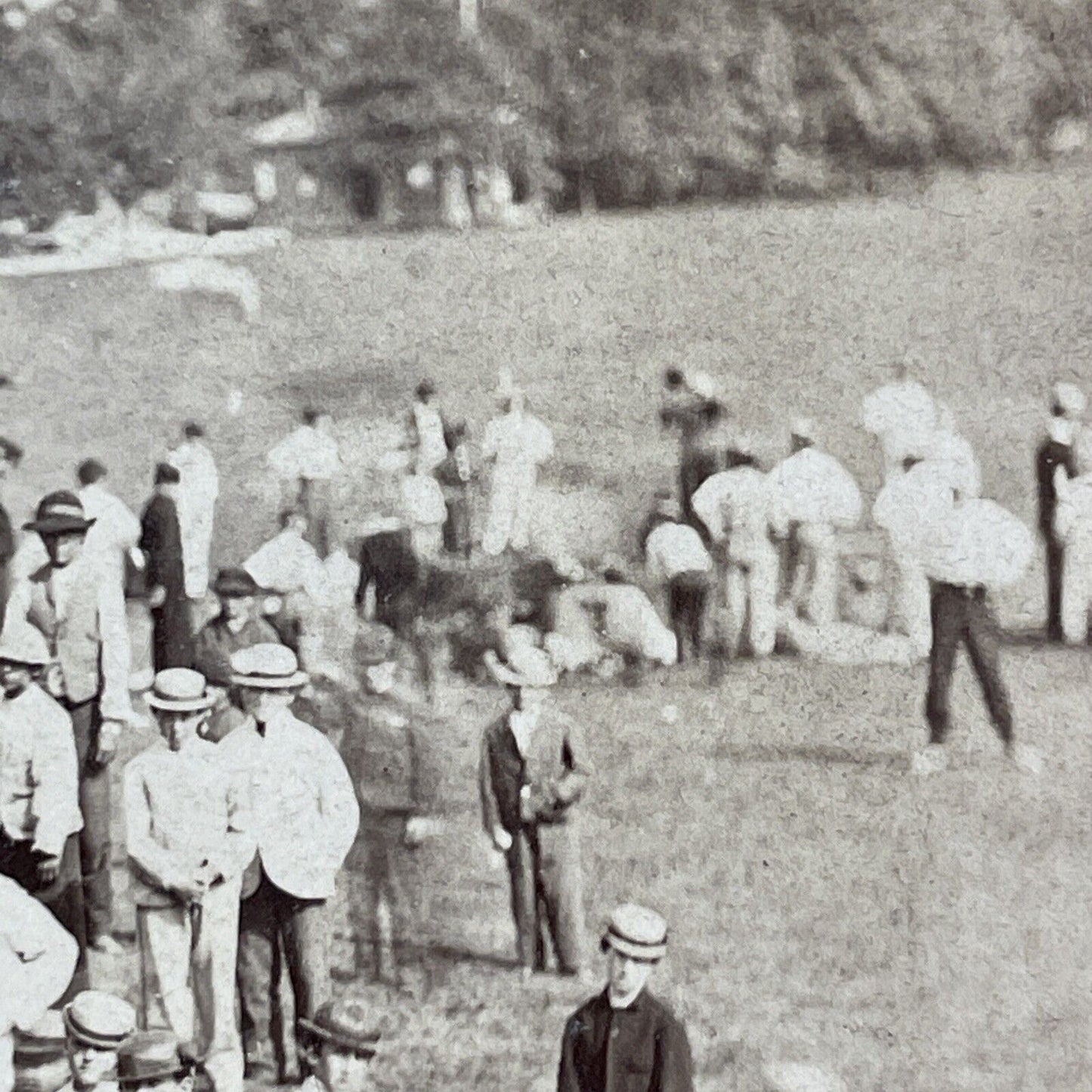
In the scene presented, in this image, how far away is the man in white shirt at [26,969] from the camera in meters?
2.76

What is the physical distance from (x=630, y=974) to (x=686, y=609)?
2.86 ft

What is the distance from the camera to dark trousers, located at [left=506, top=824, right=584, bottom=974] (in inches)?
101

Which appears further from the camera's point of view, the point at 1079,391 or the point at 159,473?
the point at 159,473

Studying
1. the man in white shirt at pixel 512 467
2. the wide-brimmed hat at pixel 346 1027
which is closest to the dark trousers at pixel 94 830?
the wide-brimmed hat at pixel 346 1027

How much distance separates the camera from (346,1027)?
105 inches

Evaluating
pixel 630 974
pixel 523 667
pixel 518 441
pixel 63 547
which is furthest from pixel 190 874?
pixel 518 441

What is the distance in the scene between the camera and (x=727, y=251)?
2.51m

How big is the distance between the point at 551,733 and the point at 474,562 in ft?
1.49

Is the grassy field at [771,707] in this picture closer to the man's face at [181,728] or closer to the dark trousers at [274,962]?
the dark trousers at [274,962]

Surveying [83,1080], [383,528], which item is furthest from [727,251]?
[83,1080]

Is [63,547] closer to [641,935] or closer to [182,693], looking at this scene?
[182,693]

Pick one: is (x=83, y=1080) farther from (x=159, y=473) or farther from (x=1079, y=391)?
(x=1079, y=391)

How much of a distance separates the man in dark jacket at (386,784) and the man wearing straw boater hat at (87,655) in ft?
2.16

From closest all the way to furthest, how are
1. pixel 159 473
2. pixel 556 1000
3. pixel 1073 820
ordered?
pixel 1073 820 → pixel 556 1000 → pixel 159 473
